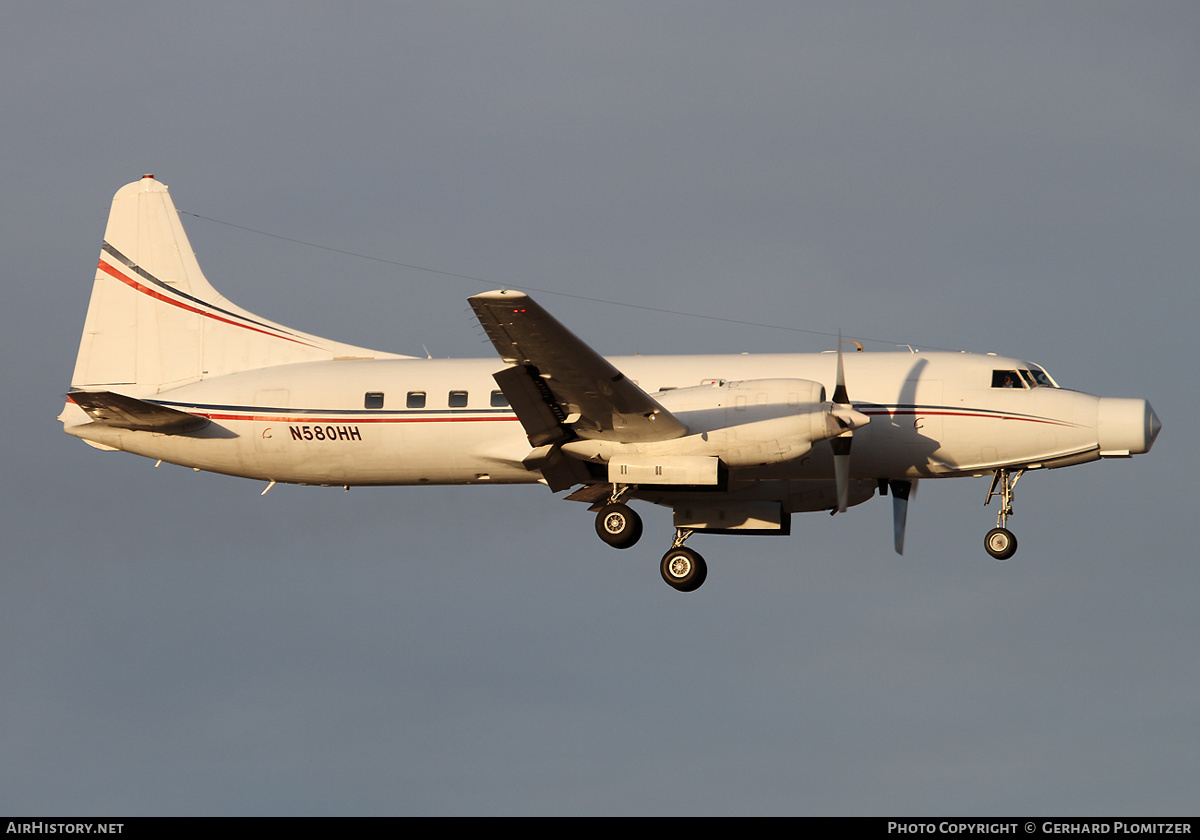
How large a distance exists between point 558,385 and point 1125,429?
9782 mm

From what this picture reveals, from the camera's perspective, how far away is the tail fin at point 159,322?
2952 cm

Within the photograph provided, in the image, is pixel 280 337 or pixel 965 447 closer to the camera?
pixel 965 447

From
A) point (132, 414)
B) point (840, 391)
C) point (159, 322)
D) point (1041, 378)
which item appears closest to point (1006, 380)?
point (1041, 378)

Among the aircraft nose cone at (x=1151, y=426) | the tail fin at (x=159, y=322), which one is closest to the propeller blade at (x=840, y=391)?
the aircraft nose cone at (x=1151, y=426)

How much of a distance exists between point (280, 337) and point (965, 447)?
13362mm

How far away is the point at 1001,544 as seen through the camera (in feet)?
85.7

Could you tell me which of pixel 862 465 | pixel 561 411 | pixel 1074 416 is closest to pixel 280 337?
pixel 561 411

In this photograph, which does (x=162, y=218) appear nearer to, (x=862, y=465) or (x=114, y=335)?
(x=114, y=335)

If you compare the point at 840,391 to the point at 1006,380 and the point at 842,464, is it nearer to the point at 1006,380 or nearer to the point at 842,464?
the point at 842,464

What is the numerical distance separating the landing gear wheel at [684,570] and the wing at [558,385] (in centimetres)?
311

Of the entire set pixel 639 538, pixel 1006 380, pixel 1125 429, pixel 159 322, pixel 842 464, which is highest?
pixel 159 322

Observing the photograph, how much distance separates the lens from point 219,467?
28250 millimetres

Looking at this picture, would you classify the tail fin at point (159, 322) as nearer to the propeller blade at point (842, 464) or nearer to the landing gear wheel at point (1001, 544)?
the propeller blade at point (842, 464)
